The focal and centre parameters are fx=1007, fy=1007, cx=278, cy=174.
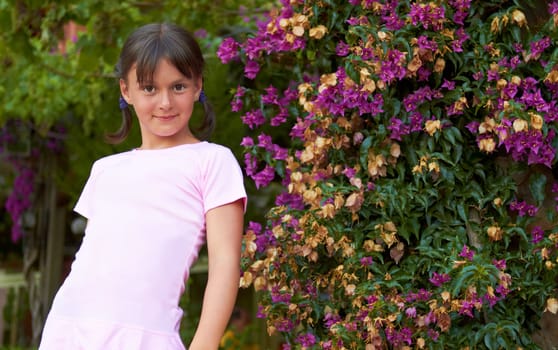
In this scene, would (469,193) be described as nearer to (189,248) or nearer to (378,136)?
(378,136)

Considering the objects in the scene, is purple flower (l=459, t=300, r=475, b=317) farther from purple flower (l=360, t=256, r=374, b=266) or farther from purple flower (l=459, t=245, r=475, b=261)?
purple flower (l=360, t=256, r=374, b=266)

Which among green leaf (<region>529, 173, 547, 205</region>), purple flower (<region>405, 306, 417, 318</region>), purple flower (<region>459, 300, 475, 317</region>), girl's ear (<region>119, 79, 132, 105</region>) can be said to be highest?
girl's ear (<region>119, 79, 132, 105</region>)

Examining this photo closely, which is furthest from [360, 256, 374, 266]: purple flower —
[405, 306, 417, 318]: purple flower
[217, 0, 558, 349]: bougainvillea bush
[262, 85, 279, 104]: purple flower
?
[262, 85, 279, 104]: purple flower

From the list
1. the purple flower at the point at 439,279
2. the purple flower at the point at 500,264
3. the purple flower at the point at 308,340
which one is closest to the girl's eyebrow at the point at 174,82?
the purple flower at the point at 439,279

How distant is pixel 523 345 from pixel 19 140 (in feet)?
27.2

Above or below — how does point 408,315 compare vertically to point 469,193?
below

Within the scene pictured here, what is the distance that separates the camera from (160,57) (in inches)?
86.8

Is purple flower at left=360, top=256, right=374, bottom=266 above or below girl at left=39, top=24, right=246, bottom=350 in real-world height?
below

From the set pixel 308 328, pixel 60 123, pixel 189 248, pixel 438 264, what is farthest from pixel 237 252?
pixel 60 123

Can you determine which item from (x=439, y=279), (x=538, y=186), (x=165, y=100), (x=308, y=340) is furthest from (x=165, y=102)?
(x=538, y=186)

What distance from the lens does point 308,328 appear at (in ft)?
11.7

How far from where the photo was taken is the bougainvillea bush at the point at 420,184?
10.7 ft

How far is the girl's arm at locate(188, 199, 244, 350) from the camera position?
2.05 metres

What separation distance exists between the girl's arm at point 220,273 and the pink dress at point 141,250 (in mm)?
32
